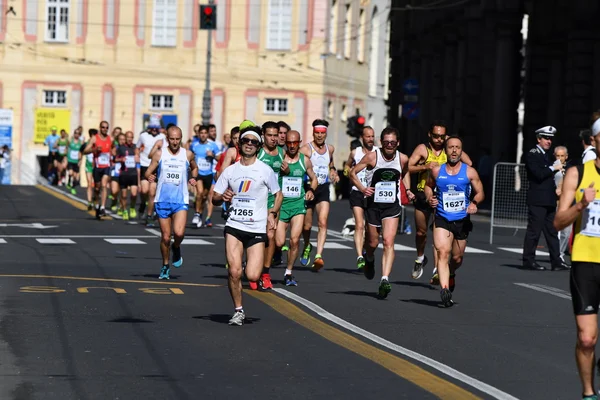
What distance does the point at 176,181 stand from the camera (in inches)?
763

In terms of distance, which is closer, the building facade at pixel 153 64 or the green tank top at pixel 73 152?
the green tank top at pixel 73 152

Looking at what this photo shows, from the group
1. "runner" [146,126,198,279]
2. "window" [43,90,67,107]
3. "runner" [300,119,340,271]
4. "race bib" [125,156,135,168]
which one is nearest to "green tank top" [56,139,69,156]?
"window" [43,90,67,107]

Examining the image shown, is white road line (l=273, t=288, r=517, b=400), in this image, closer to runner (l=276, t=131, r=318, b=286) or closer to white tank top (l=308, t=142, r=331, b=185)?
runner (l=276, t=131, r=318, b=286)

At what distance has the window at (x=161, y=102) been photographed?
72.6 metres

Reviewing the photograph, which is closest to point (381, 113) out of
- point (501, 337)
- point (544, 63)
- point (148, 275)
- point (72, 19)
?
point (72, 19)

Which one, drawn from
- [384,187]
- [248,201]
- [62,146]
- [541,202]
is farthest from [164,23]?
[248,201]

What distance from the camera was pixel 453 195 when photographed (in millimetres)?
16953

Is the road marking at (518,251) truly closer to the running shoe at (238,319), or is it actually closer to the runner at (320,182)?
the runner at (320,182)

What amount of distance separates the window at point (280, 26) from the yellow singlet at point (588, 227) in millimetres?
63599

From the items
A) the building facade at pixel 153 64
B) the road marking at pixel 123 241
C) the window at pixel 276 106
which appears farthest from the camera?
the window at pixel 276 106

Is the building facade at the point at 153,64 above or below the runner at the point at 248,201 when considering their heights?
above

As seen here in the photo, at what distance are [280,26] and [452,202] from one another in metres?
56.8

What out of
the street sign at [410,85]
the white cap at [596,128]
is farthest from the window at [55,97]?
the white cap at [596,128]

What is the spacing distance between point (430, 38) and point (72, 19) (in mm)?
17412
